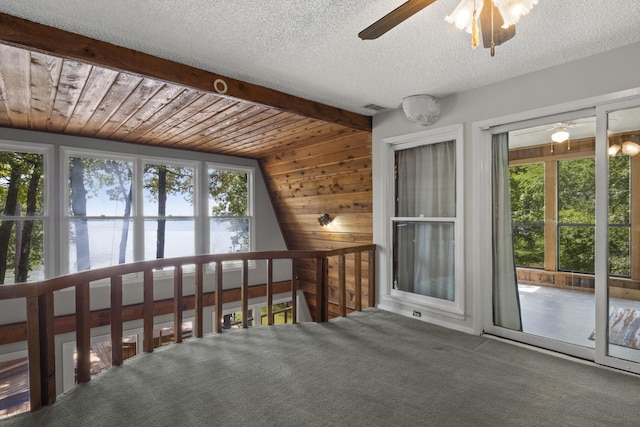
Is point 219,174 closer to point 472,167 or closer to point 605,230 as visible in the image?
point 472,167

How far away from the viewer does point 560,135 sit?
8.72ft

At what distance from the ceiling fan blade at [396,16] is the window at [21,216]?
4.46 meters

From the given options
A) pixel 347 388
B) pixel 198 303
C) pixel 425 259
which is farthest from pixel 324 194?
pixel 347 388

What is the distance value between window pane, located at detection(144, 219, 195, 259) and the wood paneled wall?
158cm

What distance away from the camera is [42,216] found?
407 cm

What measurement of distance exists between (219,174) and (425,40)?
166 inches

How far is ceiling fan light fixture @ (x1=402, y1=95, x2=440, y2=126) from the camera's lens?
313cm

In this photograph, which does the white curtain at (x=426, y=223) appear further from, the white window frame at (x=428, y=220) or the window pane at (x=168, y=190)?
the window pane at (x=168, y=190)

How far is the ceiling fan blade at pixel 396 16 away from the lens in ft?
4.30

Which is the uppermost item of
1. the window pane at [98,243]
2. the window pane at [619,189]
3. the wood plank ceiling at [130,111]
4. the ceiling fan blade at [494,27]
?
the wood plank ceiling at [130,111]

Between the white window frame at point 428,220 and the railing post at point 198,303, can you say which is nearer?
the railing post at point 198,303

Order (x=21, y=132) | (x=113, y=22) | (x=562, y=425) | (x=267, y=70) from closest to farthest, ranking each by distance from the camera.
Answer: (x=562, y=425) < (x=113, y=22) < (x=267, y=70) < (x=21, y=132)

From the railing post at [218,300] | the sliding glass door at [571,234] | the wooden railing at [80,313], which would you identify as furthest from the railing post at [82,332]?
the sliding glass door at [571,234]

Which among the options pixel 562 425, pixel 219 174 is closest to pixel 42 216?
pixel 219 174
